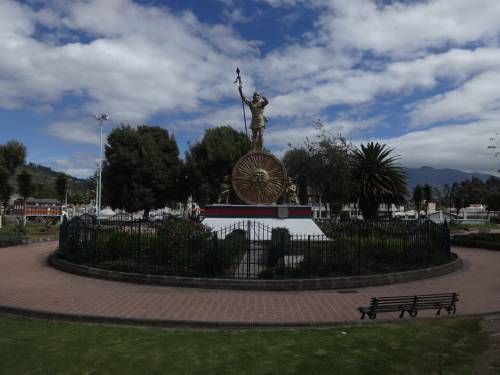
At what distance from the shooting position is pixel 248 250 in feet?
41.3

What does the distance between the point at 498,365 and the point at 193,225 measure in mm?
11453

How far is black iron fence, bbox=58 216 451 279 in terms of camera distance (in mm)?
13000

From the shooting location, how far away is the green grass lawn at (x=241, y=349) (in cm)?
599

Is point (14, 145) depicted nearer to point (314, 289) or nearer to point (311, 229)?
point (311, 229)

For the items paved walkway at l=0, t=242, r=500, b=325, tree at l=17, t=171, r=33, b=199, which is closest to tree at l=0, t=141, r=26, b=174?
tree at l=17, t=171, r=33, b=199

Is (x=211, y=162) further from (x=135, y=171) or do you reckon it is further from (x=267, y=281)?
(x=267, y=281)

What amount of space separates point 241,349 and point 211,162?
3887 centimetres

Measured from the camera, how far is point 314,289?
1202 centimetres

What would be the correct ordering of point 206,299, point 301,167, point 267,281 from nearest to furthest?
point 206,299
point 267,281
point 301,167

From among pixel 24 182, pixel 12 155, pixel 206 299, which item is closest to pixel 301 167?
pixel 12 155

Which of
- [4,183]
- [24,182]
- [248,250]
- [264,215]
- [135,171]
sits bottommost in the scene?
[248,250]

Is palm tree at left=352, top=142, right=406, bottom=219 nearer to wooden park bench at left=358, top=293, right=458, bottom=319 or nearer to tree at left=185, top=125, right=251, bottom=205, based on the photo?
tree at left=185, top=125, right=251, bottom=205

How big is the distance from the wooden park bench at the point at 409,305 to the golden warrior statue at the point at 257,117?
15.6 m

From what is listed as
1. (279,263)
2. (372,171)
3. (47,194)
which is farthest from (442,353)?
(47,194)
